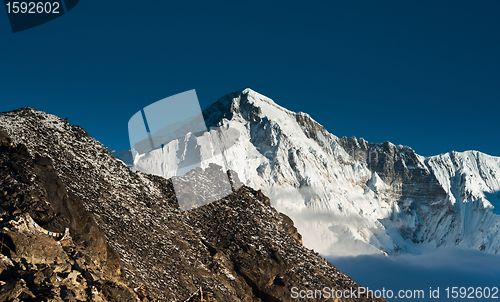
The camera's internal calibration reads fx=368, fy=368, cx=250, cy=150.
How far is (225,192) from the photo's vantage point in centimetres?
5403

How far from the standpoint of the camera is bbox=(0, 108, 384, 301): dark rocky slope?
18.6m

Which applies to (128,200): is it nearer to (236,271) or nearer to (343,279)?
(236,271)

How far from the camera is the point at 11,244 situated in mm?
18000

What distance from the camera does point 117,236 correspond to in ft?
101

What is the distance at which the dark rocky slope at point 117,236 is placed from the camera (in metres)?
18.6

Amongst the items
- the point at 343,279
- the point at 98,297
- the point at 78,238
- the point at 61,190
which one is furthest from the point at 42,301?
the point at 343,279

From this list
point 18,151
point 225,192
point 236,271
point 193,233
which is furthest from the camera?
point 225,192

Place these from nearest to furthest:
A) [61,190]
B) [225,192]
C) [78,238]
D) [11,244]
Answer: [11,244] < [78,238] < [61,190] < [225,192]

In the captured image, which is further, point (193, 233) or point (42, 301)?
point (193, 233)

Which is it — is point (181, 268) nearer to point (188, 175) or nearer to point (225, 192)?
point (225, 192)

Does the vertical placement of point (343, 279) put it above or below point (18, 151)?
below

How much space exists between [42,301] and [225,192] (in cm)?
3927

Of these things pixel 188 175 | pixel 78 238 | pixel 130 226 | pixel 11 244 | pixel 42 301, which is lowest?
pixel 42 301

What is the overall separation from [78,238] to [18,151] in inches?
450
